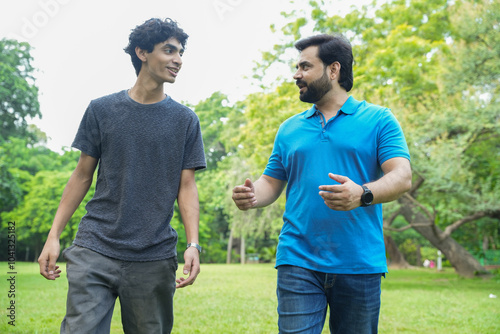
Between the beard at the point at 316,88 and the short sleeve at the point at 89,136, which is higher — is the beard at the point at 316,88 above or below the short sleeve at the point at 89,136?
above

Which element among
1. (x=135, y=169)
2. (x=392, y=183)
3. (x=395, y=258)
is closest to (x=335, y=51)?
(x=392, y=183)

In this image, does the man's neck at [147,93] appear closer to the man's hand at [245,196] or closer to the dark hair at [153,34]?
the dark hair at [153,34]

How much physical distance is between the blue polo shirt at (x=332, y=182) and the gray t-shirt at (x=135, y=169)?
0.67 m

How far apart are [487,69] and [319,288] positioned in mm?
16385

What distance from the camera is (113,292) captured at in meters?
3.19

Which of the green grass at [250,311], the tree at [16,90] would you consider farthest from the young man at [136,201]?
the tree at [16,90]

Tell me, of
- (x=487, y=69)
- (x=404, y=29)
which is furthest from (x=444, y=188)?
(x=404, y=29)

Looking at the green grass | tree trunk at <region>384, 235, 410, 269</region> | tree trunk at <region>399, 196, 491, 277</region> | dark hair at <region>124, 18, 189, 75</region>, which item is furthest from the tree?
dark hair at <region>124, 18, 189, 75</region>

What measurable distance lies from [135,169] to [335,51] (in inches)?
53.1

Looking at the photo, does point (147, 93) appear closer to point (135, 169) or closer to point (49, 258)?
point (135, 169)

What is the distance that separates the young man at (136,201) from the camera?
10.2 ft

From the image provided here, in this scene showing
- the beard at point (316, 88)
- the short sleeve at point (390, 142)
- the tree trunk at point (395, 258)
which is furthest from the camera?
the tree trunk at point (395, 258)

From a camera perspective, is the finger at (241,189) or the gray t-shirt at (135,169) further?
the gray t-shirt at (135,169)

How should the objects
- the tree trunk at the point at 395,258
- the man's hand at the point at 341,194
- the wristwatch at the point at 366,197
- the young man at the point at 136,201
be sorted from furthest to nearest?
the tree trunk at the point at 395,258 < the young man at the point at 136,201 < the wristwatch at the point at 366,197 < the man's hand at the point at 341,194
